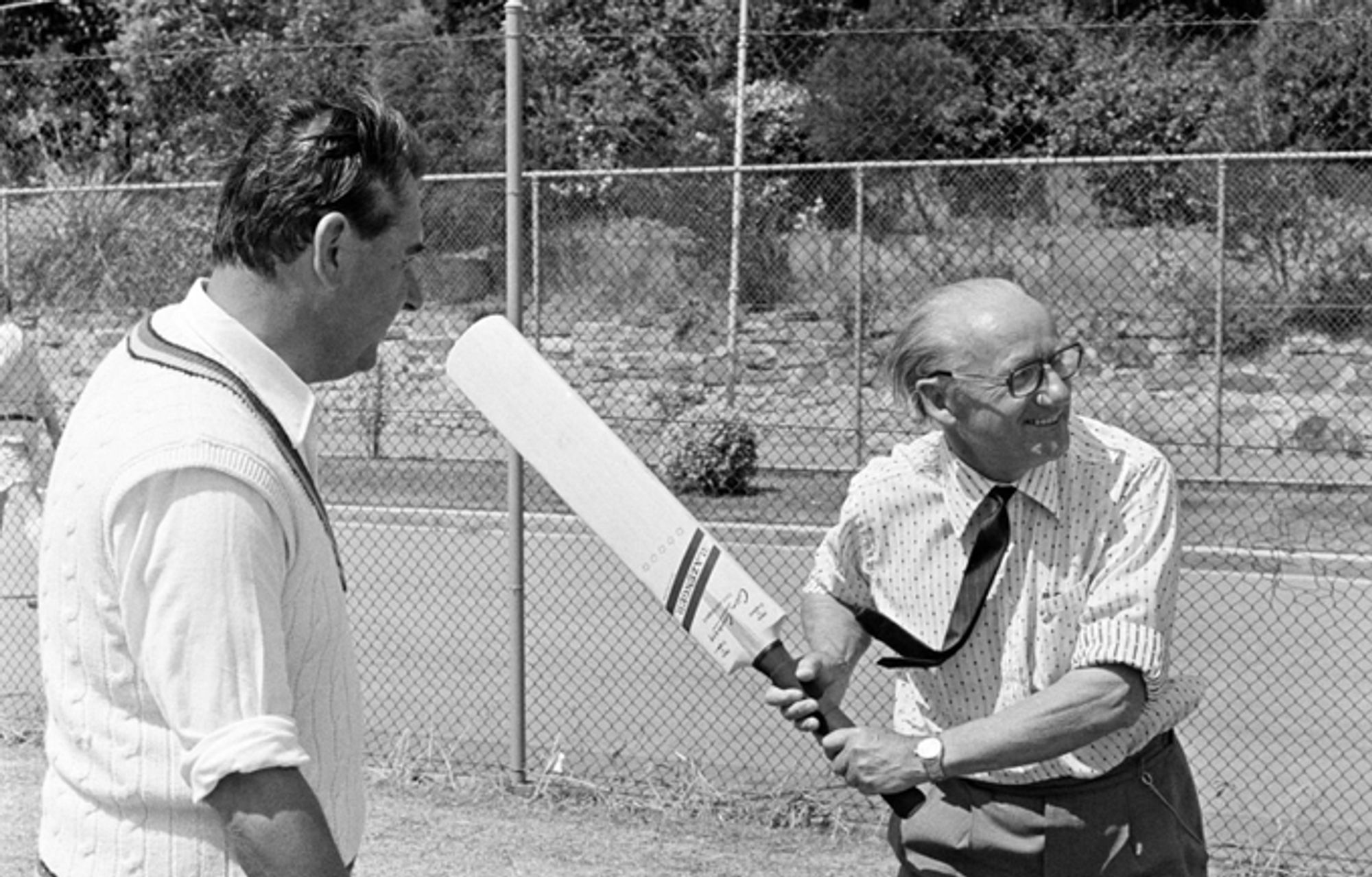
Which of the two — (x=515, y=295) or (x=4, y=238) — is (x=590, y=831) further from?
(x=4, y=238)

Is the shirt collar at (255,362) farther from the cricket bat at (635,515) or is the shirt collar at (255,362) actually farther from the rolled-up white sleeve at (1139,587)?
the rolled-up white sleeve at (1139,587)

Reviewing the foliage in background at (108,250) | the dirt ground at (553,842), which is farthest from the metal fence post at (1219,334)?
the foliage in background at (108,250)

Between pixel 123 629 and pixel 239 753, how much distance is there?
0.72 feet

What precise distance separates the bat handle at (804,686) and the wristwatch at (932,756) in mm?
93

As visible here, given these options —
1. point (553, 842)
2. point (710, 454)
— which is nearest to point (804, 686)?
point (553, 842)

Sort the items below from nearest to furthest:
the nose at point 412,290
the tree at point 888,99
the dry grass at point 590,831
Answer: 1. the nose at point 412,290
2. the dry grass at point 590,831
3. the tree at point 888,99

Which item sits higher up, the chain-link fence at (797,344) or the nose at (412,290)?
the nose at (412,290)

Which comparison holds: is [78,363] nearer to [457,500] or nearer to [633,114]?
[457,500]

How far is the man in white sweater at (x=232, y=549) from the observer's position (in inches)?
73.4

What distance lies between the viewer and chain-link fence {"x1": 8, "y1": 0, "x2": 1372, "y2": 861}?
29.9 feet

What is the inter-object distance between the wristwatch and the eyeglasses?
22.6 inches

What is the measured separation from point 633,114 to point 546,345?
444 centimetres

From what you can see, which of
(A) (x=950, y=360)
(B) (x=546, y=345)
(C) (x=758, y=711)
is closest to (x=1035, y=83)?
(B) (x=546, y=345)
